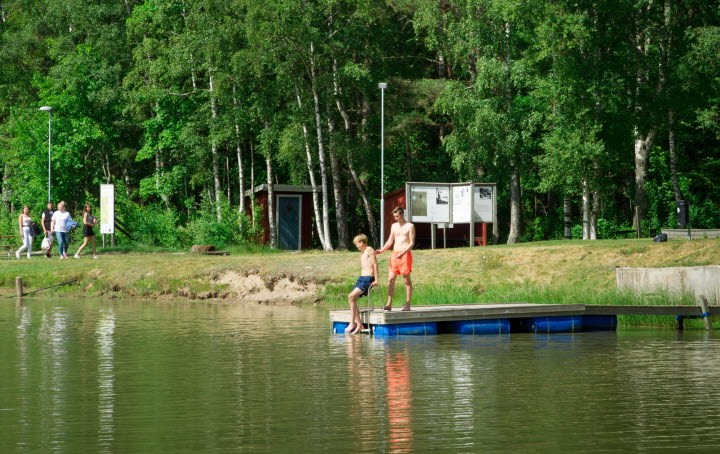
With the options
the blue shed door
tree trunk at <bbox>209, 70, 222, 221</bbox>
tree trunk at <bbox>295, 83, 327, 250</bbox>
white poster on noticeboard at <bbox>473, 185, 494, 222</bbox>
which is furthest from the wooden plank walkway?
the blue shed door

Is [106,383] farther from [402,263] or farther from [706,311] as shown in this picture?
[706,311]

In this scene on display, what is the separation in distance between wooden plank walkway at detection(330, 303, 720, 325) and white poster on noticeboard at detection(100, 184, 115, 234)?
67.4 feet

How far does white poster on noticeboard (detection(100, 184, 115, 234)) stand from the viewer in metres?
37.9

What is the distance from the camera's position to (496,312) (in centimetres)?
1917

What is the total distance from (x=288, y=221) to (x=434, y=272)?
20.8 metres

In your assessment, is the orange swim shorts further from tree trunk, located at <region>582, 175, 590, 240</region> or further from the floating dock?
tree trunk, located at <region>582, 175, 590, 240</region>

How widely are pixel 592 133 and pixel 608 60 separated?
346 centimetres

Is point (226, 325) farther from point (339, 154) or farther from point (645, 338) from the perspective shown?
point (339, 154)

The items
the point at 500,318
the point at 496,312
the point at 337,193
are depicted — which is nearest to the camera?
the point at 496,312

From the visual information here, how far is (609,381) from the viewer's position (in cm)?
1260

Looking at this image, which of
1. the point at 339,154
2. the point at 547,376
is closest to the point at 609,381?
the point at 547,376

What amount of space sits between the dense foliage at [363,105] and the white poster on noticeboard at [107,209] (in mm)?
3024

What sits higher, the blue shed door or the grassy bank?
the blue shed door

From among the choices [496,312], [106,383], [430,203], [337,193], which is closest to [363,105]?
[337,193]
